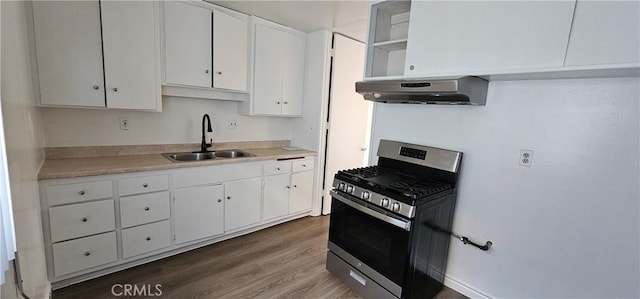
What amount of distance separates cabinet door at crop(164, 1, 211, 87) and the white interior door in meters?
1.36

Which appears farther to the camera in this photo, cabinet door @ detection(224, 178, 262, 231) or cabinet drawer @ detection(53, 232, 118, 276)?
cabinet door @ detection(224, 178, 262, 231)

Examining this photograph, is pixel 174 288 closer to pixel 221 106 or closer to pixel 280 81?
pixel 221 106

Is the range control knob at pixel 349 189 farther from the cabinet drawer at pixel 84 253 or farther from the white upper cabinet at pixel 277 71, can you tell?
the cabinet drawer at pixel 84 253

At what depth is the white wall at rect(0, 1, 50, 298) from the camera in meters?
1.02

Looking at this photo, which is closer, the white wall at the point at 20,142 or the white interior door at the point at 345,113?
the white wall at the point at 20,142

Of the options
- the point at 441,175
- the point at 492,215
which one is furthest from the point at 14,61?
the point at 492,215

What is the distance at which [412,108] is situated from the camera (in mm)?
2277

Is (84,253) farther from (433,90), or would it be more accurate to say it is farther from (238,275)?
(433,90)

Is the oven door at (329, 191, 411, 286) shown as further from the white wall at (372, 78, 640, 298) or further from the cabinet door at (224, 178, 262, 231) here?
the cabinet door at (224, 178, 262, 231)

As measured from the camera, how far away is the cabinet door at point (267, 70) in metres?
2.87

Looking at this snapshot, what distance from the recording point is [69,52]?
190cm

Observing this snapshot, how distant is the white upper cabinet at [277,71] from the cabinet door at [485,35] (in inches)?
60.4

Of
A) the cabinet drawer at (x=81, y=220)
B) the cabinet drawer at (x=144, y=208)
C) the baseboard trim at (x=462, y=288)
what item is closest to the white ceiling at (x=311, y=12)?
the cabinet drawer at (x=144, y=208)

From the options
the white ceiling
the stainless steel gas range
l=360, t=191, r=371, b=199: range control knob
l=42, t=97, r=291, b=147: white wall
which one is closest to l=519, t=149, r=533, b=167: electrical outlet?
the stainless steel gas range
